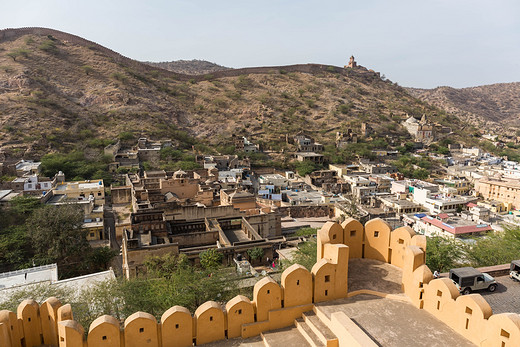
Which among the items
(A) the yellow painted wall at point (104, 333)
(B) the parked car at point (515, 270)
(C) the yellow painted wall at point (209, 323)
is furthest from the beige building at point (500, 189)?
(A) the yellow painted wall at point (104, 333)

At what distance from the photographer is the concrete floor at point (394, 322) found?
17.4 feet

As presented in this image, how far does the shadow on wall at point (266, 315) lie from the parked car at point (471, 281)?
123 centimetres

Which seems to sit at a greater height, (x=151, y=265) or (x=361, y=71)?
(x=361, y=71)

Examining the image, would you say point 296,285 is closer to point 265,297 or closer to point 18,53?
point 265,297

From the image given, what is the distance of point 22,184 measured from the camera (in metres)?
29.1

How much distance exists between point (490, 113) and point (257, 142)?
12215cm

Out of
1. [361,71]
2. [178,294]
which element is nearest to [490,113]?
[361,71]

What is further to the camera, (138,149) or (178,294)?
(138,149)

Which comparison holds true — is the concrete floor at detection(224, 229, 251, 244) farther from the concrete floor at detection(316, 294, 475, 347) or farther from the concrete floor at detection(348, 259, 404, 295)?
the concrete floor at detection(316, 294, 475, 347)

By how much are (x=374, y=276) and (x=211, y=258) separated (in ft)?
39.4

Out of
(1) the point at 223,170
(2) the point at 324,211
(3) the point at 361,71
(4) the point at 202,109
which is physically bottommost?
(2) the point at 324,211

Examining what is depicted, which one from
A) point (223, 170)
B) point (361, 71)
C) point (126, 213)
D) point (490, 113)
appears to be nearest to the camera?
point (126, 213)

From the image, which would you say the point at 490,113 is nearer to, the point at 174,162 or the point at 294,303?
the point at 174,162

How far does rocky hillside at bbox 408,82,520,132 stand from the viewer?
413 ft
